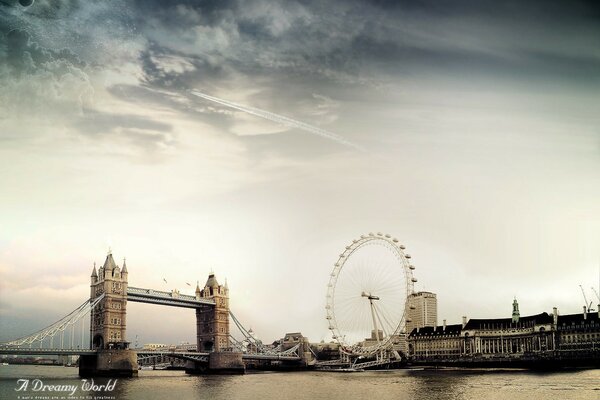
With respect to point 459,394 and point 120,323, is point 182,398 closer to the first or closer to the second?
point 459,394

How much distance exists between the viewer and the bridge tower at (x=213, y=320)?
126 m

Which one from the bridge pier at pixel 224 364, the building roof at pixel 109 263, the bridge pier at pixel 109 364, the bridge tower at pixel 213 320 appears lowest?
the bridge pier at pixel 224 364

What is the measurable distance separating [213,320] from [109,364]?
41.7 meters

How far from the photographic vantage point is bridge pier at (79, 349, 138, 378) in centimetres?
8538

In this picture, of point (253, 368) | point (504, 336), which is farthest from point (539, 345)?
point (253, 368)

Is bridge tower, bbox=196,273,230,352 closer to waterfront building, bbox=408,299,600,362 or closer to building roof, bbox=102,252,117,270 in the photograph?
building roof, bbox=102,252,117,270

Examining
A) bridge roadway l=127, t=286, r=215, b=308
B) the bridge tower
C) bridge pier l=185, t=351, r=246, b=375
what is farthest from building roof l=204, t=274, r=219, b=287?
bridge pier l=185, t=351, r=246, b=375

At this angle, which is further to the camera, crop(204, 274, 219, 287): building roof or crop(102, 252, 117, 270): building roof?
crop(204, 274, 219, 287): building roof

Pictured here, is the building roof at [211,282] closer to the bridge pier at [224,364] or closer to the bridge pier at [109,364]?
the bridge pier at [224,364]

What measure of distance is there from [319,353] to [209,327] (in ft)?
171

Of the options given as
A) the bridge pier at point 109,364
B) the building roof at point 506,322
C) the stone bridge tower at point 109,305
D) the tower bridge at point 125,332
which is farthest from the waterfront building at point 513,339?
the bridge pier at point 109,364

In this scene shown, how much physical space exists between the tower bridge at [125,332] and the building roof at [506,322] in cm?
4248

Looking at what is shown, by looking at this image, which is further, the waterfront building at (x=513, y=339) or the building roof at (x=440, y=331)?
the building roof at (x=440, y=331)

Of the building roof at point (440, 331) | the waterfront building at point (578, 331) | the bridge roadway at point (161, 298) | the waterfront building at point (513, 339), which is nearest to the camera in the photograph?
the bridge roadway at point (161, 298)
